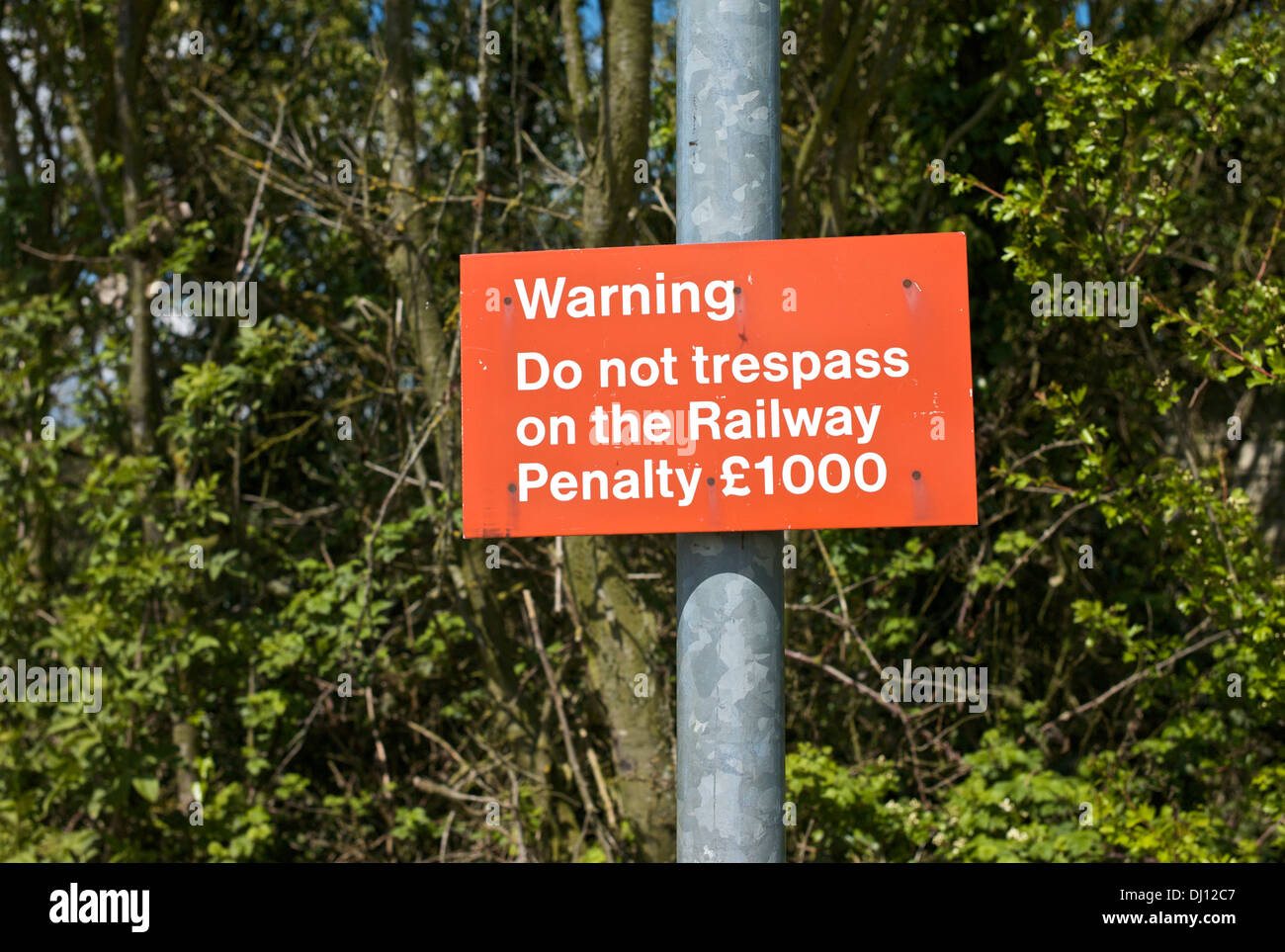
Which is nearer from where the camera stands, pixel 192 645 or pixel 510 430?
pixel 510 430

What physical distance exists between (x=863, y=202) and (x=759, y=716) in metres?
4.12

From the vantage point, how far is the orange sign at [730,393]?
1.79m

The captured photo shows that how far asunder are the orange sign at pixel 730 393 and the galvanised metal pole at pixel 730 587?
64 mm

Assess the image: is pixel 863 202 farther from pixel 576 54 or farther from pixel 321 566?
pixel 321 566

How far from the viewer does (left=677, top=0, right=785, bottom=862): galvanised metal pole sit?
70.0 inches

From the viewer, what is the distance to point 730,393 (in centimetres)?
180

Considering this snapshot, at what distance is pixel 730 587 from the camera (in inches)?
70.4

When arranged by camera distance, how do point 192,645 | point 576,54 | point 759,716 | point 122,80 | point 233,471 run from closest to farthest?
point 759,716 → point 576,54 → point 192,645 → point 122,80 → point 233,471

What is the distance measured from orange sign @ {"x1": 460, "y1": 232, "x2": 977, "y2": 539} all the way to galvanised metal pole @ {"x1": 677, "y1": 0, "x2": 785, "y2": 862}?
64mm

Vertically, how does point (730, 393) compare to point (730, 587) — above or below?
above

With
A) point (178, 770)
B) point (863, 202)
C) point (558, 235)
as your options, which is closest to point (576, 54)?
point (558, 235)

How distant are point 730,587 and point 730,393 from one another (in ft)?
1.02

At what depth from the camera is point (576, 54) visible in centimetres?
409

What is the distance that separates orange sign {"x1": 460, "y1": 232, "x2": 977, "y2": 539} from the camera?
1.79 metres
